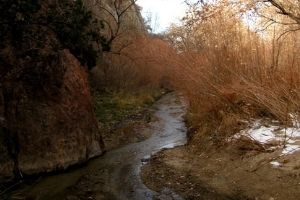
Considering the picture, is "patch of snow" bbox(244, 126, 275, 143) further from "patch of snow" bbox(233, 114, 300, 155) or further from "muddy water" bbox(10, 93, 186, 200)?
"muddy water" bbox(10, 93, 186, 200)

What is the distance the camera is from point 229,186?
7754 mm

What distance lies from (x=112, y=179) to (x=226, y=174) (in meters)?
2.32

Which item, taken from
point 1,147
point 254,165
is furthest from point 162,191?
point 1,147

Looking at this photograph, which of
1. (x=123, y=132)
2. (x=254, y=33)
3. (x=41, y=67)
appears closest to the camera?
(x=41, y=67)

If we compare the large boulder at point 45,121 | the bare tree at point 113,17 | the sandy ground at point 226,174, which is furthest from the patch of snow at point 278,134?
the bare tree at point 113,17

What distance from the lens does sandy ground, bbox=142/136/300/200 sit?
721 cm

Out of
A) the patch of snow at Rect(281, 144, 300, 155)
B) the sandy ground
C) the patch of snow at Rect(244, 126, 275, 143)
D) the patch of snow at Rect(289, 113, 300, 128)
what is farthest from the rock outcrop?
the patch of snow at Rect(289, 113, 300, 128)

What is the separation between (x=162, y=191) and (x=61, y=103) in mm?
3513

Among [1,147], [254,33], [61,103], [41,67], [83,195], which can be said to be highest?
[254,33]

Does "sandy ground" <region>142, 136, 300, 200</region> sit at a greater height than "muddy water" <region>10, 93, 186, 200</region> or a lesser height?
greater

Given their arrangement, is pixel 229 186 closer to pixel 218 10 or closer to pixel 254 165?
pixel 254 165

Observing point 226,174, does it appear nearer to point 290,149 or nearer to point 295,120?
point 290,149

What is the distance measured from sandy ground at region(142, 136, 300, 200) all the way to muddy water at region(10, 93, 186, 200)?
12.0 inches

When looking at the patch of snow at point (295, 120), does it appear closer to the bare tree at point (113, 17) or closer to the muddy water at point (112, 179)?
the muddy water at point (112, 179)
